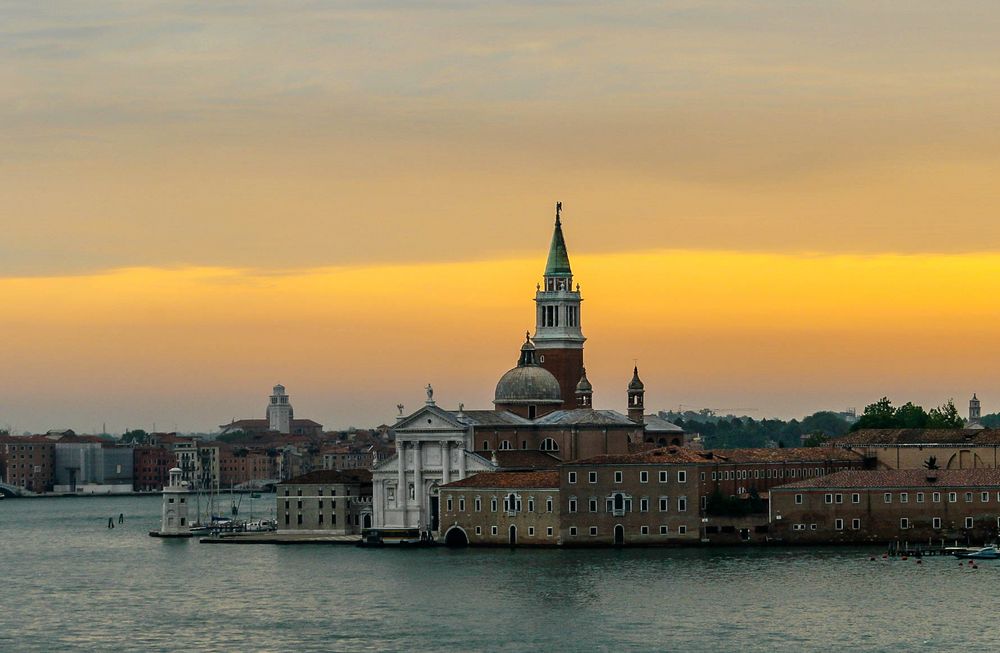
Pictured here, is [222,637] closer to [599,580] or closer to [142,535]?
[599,580]

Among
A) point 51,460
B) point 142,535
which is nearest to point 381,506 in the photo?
point 142,535

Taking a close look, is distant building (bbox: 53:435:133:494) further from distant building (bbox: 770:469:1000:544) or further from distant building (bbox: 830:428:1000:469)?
distant building (bbox: 770:469:1000:544)

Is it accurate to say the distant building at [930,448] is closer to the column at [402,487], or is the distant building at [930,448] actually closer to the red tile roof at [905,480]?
the red tile roof at [905,480]

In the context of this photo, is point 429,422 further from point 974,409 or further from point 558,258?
point 974,409

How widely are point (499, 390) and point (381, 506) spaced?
338 inches

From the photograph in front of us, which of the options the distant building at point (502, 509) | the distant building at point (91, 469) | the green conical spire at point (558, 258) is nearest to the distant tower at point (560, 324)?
the green conical spire at point (558, 258)

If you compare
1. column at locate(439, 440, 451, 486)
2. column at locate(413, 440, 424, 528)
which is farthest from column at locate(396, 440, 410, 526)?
column at locate(439, 440, 451, 486)

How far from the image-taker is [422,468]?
287 feet

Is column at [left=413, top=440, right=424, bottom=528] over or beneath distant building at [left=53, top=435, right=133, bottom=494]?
beneath

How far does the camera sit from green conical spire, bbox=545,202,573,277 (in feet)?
325

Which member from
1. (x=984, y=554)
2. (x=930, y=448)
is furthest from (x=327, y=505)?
(x=984, y=554)

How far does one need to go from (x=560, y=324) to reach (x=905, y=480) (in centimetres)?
2339

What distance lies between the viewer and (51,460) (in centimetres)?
19200

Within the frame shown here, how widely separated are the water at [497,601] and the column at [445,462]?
465 centimetres
